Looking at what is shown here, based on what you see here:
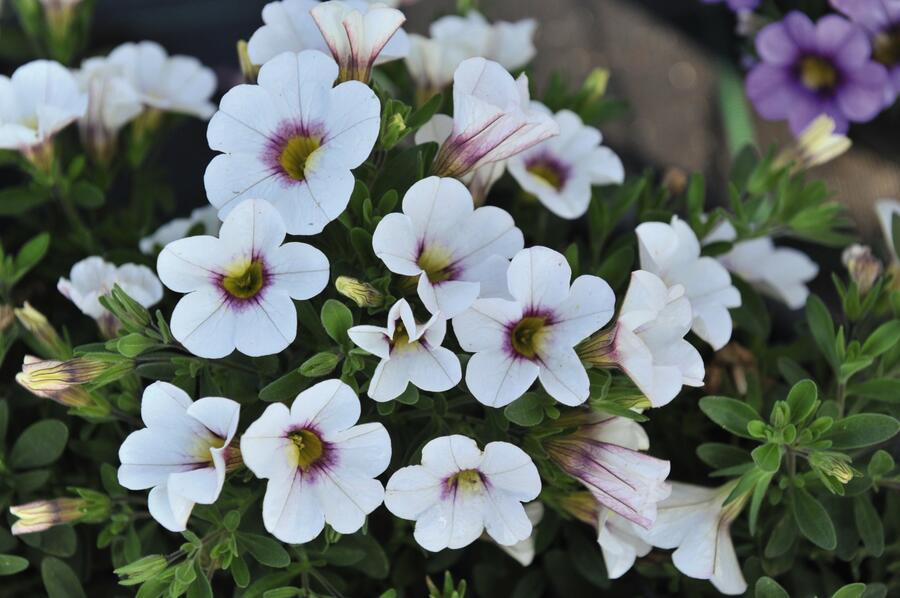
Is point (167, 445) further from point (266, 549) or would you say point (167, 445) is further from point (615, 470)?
point (615, 470)

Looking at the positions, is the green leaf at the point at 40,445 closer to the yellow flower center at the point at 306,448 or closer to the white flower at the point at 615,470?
the yellow flower center at the point at 306,448

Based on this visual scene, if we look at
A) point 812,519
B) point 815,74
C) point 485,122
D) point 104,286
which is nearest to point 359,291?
point 485,122

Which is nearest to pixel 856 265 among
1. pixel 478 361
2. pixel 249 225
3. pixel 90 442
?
pixel 478 361

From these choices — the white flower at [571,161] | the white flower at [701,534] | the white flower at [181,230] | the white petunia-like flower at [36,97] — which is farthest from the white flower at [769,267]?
the white petunia-like flower at [36,97]

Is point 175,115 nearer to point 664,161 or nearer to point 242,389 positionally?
point 242,389

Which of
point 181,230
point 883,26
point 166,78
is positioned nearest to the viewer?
point 181,230

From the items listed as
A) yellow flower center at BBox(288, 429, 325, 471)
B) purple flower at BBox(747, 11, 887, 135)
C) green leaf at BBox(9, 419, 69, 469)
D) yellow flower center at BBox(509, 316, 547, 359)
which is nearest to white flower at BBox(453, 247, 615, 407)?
yellow flower center at BBox(509, 316, 547, 359)
